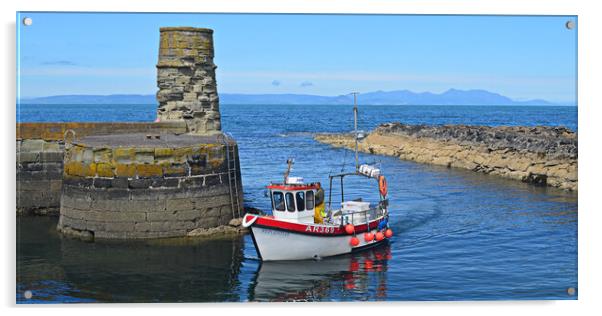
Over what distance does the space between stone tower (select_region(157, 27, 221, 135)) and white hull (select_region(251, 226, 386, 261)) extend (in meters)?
5.36

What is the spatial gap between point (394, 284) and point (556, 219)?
383 inches

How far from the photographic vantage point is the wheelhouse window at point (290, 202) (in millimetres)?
20656

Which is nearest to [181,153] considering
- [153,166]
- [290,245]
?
[153,166]

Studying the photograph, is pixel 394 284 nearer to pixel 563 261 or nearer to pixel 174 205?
pixel 563 261

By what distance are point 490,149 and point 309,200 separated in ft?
82.0

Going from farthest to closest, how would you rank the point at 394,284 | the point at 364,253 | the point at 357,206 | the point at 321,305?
1. the point at 357,206
2. the point at 364,253
3. the point at 394,284
4. the point at 321,305

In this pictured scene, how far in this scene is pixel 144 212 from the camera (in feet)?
66.4

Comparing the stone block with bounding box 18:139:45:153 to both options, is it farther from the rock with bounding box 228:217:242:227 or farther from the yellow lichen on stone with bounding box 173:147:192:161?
the rock with bounding box 228:217:242:227

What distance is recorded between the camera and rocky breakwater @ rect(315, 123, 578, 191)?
1378 inches

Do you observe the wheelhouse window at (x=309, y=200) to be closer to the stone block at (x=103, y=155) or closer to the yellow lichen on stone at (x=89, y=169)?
the stone block at (x=103, y=155)

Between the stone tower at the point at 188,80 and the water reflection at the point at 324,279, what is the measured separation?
610cm

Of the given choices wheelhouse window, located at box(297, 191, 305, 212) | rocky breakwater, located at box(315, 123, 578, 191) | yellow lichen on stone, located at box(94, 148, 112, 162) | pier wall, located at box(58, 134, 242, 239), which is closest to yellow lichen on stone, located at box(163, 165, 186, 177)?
pier wall, located at box(58, 134, 242, 239)

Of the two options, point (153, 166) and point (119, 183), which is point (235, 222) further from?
point (119, 183)
